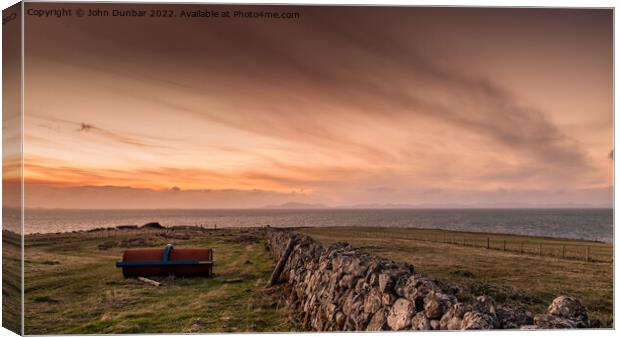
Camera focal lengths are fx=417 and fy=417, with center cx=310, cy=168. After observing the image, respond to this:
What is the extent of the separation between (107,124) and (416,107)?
7549 millimetres

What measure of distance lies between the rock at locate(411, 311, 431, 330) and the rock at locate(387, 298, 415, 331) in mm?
79

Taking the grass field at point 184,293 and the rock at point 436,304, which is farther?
the grass field at point 184,293

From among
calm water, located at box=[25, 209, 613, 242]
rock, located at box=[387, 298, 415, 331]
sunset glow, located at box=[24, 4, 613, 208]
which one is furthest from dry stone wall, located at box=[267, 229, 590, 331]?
calm water, located at box=[25, 209, 613, 242]

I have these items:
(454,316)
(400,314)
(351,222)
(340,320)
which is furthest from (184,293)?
(351,222)

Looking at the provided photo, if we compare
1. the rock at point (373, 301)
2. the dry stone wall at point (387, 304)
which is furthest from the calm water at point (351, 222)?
the rock at point (373, 301)

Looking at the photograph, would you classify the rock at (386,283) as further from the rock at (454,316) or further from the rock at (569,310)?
the rock at (569,310)

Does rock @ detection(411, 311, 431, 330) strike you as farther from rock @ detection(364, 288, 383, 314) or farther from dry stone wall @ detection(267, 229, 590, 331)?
rock @ detection(364, 288, 383, 314)

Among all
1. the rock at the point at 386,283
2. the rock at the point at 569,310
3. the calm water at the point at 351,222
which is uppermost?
the rock at the point at 386,283

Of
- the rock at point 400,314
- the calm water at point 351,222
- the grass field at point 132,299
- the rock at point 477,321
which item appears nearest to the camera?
the rock at point 477,321

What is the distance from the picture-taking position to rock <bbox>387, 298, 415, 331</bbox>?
254 inches

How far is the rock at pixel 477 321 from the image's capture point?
5543 millimetres

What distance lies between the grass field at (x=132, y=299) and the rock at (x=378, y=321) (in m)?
2.52

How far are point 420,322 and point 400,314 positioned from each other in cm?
42

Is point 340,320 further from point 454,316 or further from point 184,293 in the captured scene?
point 184,293
